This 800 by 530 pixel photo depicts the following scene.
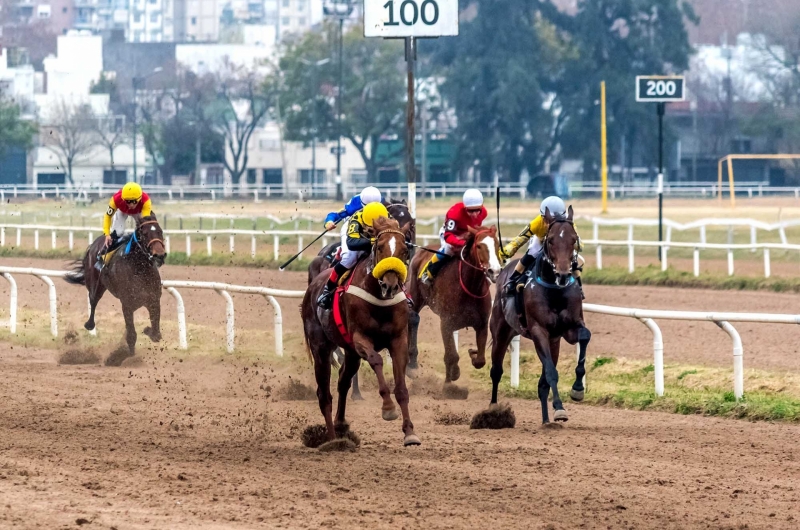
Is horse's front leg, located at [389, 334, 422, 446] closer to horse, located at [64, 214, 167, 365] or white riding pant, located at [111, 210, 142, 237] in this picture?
horse, located at [64, 214, 167, 365]

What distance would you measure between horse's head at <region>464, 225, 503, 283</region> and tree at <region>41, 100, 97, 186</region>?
40.7 meters

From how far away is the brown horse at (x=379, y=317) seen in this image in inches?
307

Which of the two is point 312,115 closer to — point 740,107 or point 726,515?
point 740,107

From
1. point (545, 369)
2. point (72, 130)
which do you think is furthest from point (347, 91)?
point (545, 369)

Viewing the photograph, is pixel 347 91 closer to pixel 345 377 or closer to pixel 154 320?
pixel 154 320

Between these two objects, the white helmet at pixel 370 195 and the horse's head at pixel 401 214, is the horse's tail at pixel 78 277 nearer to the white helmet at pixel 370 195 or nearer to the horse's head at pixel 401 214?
the horse's head at pixel 401 214

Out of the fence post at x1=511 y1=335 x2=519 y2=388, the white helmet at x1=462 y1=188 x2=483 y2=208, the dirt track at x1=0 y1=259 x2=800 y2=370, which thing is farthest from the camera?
the dirt track at x1=0 y1=259 x2=800 y2=370

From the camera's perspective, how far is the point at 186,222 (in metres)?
32.8

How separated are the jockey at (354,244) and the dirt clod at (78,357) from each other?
541cm

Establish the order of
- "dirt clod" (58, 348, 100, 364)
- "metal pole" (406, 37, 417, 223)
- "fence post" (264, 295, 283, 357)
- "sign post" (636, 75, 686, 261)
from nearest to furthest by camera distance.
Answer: "fence post" (264, 295, 283, 357)
"dirt clod" (58, 348, 100, 364)
"metal pole" (406, 37, 417, 223)
"sign post" (636, 75, 686, 261)

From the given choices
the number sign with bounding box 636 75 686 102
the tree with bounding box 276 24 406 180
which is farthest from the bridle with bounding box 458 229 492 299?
the tree with bounding box 276 24 406 180

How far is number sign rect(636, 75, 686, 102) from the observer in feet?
67.5

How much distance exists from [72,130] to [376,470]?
45.5m

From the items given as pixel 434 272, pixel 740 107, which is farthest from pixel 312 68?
pixel 434 272
